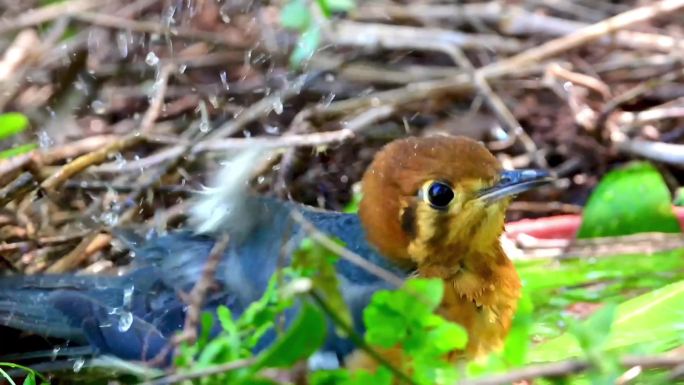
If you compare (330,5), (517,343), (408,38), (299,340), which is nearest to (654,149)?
(330,5)

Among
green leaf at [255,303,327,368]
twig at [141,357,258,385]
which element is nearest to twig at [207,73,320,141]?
twig at [141,357,258,385]

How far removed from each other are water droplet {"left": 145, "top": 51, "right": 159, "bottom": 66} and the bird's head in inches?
104

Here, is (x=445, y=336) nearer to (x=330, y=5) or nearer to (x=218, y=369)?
(x=218, y=369)

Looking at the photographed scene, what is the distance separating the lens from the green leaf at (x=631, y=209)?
2.99m

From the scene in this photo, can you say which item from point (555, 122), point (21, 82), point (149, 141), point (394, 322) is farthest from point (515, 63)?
point (394, 322)

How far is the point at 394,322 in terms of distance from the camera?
47.7 inches

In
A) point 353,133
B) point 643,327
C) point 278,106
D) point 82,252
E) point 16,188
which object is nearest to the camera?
point 643,327

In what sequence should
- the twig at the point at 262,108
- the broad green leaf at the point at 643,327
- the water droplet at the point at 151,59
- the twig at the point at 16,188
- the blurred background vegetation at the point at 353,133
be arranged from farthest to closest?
the water droplet at the point at 151,59 < the twig at the point at 262,108 < the twig at the point at 16,188 < the broad green leaf at the point at 643,327 < the blurred background vegetation at the point at 353,133

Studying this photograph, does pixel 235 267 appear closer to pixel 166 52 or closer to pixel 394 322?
pixel 394 322

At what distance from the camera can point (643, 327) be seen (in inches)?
79.4

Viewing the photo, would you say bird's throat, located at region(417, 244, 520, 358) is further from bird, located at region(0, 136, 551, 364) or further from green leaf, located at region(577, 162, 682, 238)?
green leaf, located at region(577, 162, 682, 238)

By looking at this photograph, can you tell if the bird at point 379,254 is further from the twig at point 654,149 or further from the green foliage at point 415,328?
the twig at point 654,149

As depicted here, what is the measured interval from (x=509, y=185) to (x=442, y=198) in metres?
0.16

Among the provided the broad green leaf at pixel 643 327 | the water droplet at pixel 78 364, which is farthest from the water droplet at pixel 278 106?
the broad green leaf at pixel 643 327
